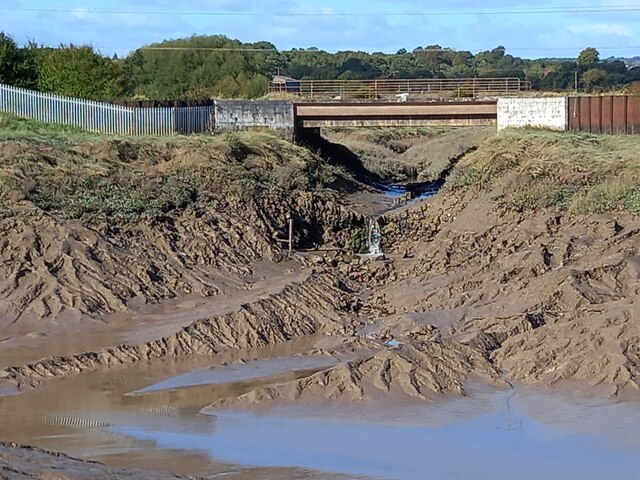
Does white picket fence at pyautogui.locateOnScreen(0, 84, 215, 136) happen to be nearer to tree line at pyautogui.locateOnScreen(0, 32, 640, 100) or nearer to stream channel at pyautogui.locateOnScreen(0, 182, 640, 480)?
tree line at pyautogui.locateOnScreen(0, 32, 640, 100)

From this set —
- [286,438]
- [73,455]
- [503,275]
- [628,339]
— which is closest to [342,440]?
[286,438]

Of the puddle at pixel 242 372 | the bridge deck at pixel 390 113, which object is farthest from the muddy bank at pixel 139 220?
the bridge deck at pixel 390 113

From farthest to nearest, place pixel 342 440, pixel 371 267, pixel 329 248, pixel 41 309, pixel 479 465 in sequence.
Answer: pixel 329 248
pixel 371 267
pixel 41 309
pixel 342 440
pixel 479 465

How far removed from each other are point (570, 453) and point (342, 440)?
2618mm

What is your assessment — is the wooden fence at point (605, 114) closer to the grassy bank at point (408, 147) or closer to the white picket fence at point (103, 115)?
the grassy bank at point (408, 147)

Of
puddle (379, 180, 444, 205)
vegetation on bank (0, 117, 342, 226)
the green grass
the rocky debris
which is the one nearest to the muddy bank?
vegetation on bank (0, 117, 342, 226)

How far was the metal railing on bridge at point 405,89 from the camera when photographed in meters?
50.9

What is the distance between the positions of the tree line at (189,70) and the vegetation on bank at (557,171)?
15.5 meters

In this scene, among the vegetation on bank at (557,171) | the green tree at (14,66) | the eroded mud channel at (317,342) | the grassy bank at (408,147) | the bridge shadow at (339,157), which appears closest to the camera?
the eroded mud channel at (317,342)

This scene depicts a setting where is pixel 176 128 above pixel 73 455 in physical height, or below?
above

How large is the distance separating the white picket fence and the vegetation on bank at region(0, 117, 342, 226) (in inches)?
48.2

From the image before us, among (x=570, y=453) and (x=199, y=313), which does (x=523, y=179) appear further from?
(x=570, y=453)

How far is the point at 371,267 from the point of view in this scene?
84.8ft

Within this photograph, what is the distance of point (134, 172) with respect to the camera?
2886 cm
